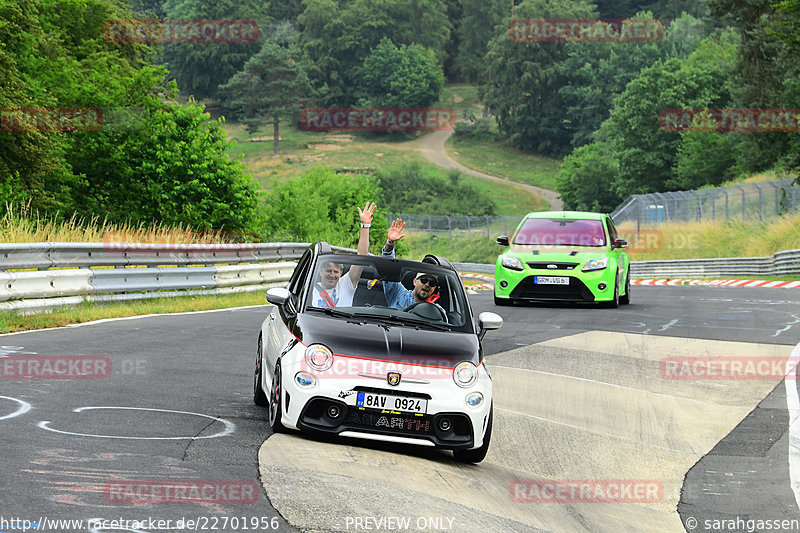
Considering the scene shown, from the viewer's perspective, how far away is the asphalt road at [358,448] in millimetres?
5484

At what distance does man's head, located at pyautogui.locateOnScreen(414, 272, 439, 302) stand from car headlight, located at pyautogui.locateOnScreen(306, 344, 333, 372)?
4.44ft

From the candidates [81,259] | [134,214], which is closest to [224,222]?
[134,214]

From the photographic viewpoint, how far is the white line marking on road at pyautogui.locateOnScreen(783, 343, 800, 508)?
307 inches

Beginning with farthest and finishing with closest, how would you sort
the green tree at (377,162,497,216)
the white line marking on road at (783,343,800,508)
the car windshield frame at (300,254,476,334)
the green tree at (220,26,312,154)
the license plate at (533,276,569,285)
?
the green tree at (220,26,312,154) < the green tree at (377,162,497,216) < the license plate at (533,276,569,285) < the car windshield frame at (300,254,476,334) < the white line marking on road at (783,343,800,508)

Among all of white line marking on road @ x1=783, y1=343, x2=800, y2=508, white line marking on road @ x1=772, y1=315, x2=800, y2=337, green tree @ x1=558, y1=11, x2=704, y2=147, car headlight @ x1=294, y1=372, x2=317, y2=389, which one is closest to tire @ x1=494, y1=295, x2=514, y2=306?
white line marking on road @ x1=772, y1=315, x2=800, y2=337

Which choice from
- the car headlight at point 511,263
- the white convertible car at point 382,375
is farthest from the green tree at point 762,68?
the white convertible car at point 382,375

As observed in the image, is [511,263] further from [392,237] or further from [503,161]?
[503,161]

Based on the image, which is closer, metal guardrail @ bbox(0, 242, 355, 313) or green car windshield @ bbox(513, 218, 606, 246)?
metal guardrail @ bbox(0, 242, 355, 313)

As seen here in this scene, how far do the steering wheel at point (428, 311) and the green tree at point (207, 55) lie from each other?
15726 centimetres

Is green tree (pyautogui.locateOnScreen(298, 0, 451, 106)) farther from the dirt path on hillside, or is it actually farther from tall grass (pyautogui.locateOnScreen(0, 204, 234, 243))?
tall grass (pyautogui.locateOnScreen(0, 204, 234, 243))

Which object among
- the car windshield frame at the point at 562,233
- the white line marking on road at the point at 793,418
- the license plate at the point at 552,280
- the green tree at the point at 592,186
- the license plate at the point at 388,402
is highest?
the license plate at the point at 388,402

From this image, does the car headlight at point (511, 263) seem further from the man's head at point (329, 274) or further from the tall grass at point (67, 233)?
the man's head at point (329, 274)

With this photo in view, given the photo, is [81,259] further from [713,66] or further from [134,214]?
[713,66]

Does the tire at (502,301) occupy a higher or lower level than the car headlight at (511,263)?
lower
